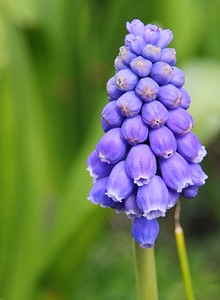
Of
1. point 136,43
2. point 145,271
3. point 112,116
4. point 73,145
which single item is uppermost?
point 73,145

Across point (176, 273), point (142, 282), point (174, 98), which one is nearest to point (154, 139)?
point (174, 98)

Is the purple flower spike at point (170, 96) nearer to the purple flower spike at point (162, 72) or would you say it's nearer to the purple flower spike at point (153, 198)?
the purple flower spike at point (162, 72)

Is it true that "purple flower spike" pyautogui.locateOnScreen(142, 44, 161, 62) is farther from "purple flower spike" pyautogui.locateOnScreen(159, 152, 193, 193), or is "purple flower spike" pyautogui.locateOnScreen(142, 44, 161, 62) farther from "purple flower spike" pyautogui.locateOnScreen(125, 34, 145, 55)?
"purple flower spike" pyautogui.locateOnScreen(159, 152, 193, 193)

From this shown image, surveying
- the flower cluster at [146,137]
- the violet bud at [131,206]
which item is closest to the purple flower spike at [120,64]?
the flower cluster at [146,137]

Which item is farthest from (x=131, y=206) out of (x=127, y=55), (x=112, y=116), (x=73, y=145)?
(x=73, y=145)

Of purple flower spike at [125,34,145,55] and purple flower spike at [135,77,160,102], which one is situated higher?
purple flower spike at [125,34,145,55]

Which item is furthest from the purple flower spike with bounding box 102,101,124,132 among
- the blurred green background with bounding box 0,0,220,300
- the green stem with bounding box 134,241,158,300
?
the blurred green background with bounding box 0,0,220,300

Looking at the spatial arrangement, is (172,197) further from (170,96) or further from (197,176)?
(170,96)
